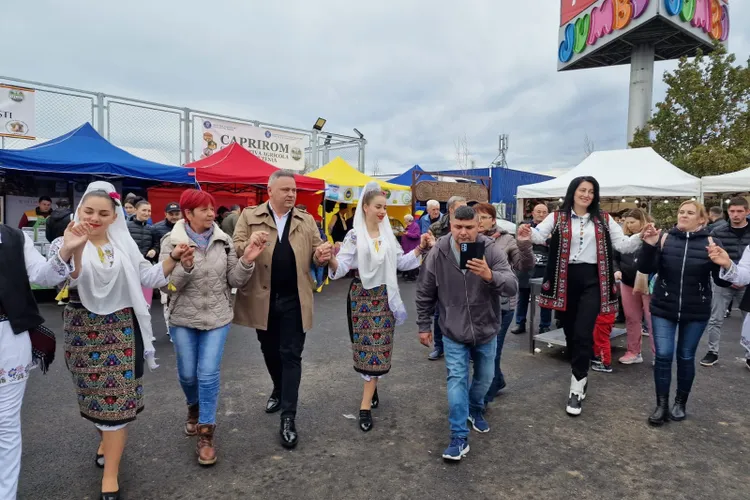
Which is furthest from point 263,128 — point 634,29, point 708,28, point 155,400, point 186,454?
point 708,28

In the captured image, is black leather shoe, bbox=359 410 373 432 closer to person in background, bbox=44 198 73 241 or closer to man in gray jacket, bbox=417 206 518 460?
man in gray jacket, bbox=417 206 518 460

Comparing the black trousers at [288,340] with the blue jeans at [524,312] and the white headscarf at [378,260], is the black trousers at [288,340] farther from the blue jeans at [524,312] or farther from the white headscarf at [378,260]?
the blue jeans at [524,312]

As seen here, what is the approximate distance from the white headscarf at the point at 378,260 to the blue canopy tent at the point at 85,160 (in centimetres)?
657

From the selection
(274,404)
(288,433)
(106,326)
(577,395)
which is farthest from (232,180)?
(577,395)

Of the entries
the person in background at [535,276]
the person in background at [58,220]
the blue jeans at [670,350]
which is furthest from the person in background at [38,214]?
the blue jeans at [670,350]

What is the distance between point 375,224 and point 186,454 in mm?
2103

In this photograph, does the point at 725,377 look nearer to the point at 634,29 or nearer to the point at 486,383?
the point at 486,383

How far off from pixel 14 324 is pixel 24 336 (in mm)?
116

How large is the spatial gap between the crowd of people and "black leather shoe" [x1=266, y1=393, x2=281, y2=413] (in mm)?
13

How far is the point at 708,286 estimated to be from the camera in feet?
11.4

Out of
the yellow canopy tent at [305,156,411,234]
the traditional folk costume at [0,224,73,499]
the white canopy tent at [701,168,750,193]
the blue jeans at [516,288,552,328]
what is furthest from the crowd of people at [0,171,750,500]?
the white canopy tent at [701,168,750,193]

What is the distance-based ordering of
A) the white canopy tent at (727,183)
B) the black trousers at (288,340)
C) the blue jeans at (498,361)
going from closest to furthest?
the black trousers at (288,340) → the blue jeans at (498,361) → the white canopy tent at (727,183)

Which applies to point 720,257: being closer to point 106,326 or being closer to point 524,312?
point 524,312

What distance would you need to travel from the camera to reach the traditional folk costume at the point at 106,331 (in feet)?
7.91
